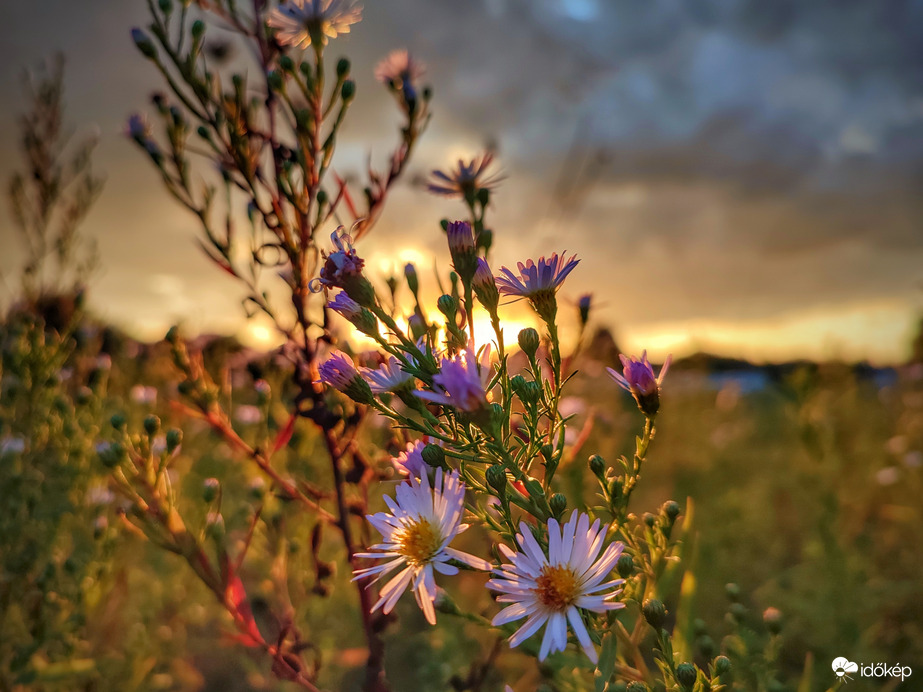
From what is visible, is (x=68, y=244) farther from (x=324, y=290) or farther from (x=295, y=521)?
(x=324, y=290)

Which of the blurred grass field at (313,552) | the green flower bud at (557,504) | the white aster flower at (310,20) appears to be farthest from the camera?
the blurred grass field at (313,552)

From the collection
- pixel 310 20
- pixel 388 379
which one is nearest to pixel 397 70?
pixel 310 20

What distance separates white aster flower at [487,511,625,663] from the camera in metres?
0.57

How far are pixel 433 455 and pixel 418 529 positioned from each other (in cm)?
10

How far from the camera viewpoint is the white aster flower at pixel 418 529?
612mm

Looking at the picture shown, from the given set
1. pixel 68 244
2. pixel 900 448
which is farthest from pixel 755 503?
pixel 68 244

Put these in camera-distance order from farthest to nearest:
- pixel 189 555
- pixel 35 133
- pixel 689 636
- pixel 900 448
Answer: pixel 900 448
pixel 35 133
pixel 189 555
pixel 689 636

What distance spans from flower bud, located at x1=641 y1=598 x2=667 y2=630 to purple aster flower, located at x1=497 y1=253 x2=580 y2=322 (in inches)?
13.1

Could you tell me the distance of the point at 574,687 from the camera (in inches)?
34.7

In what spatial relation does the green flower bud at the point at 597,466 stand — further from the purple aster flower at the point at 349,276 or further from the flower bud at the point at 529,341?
the purple aster flower at the point at 349,276

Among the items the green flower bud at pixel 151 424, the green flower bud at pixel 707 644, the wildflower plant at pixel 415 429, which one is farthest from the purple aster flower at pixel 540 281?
the green flower bud at pixel 151 424

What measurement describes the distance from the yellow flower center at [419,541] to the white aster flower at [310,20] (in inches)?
32.7

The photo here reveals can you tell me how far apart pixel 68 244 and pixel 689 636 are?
242 centimetres

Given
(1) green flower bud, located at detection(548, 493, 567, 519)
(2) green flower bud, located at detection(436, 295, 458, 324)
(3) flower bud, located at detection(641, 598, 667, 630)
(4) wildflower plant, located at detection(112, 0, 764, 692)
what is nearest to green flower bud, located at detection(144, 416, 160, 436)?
(4) wildflower plant, located at detection(112, 0, 764, 692)
